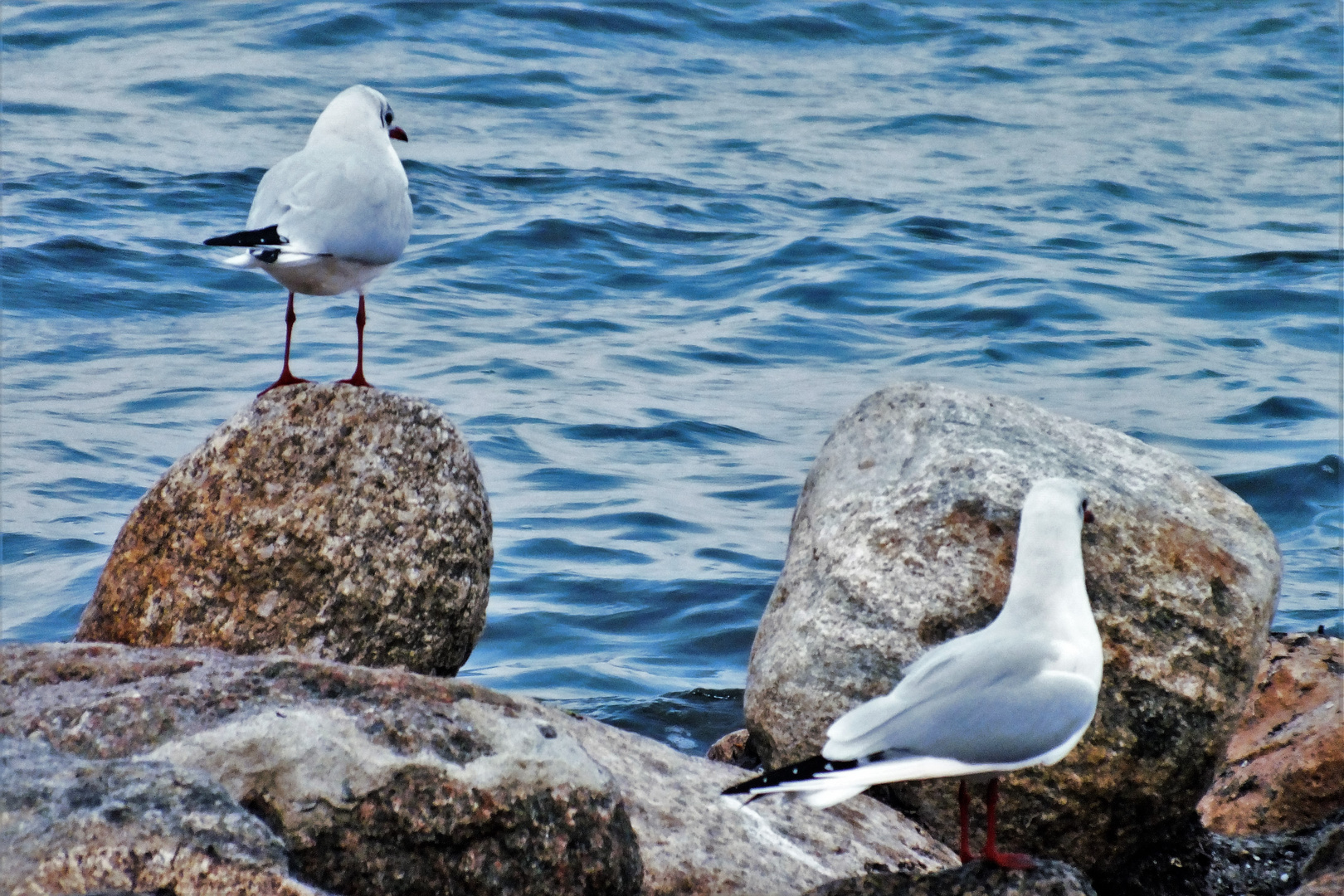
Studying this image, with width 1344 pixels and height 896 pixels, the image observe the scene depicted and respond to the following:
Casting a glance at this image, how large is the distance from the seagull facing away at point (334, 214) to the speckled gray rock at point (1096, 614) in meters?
1.87

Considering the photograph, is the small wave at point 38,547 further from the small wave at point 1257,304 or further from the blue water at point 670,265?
the small wave at point 1257,304

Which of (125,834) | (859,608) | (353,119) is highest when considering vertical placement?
(353,119)

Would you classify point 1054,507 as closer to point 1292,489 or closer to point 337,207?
point 337,207

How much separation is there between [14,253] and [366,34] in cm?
723

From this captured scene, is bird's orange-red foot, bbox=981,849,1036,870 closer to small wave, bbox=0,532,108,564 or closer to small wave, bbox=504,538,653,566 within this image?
small wave, bbox=504,538,653,566

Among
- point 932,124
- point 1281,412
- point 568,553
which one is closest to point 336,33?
point 932,124

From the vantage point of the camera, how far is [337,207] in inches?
209

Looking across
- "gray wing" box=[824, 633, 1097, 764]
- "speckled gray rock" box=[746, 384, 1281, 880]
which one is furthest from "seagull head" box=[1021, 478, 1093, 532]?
"speckled gray rock" box=[746, 384, 1281, 880]

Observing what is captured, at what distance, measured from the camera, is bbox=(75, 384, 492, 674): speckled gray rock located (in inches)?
205

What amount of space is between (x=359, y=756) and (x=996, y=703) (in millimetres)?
1626

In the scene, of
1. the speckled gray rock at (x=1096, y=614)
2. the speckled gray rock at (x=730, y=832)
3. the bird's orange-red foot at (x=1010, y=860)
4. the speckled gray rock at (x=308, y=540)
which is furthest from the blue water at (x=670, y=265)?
the bird's orange-red foot at (x=1010, y=860)

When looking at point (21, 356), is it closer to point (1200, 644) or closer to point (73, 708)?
point (73, 708)

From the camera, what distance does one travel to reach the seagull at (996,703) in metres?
3.82

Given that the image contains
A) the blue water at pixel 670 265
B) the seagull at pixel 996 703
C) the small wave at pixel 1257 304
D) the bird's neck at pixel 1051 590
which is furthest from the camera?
the small wave at pixel 1257 304
